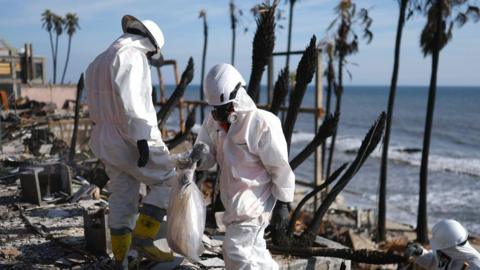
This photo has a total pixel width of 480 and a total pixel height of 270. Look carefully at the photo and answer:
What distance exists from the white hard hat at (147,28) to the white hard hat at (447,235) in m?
2.77

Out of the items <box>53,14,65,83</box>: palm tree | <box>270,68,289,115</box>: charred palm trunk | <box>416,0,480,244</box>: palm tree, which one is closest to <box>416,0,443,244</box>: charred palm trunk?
<box>416,0,480,244</box>: palm tree

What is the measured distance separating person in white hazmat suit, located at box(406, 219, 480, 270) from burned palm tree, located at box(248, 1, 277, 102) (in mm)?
2373

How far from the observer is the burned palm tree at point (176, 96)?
6953 mm

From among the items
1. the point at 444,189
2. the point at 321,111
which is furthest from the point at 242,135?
the point at 444,189

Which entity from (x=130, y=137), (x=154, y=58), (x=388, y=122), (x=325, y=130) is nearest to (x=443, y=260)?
(x=325, y=130)

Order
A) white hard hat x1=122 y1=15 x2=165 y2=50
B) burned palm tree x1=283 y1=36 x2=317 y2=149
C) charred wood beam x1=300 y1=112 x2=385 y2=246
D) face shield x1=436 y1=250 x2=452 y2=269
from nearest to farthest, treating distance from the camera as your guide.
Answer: white hard hat x1=122 y1=15 x2=165 y2=50 → face shield x1=436 y1=250 x2=452 y2=269 → charred wood beam x1=300 y1=112 x2=385 y2=246 → burned palm tree x1=283 y1=36 x2=317 y2=149

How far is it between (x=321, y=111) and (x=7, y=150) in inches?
269

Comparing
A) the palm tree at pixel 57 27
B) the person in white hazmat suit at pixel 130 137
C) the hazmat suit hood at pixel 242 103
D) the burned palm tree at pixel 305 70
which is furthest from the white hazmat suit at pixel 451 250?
the palm tree at pixel 57 27

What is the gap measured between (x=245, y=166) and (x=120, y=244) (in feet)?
3.68

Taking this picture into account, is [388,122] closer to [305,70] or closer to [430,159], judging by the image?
[305,70]

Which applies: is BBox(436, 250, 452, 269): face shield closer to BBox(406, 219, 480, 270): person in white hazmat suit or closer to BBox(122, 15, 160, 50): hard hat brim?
BBox(406, 219, 480, 270): person in white hazmat suit

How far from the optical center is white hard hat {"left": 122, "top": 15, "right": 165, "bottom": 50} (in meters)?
3.86

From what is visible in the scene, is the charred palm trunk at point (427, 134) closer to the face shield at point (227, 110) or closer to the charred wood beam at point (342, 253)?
the charred wood beam at point (342, 253)

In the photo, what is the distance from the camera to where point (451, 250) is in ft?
13.9
